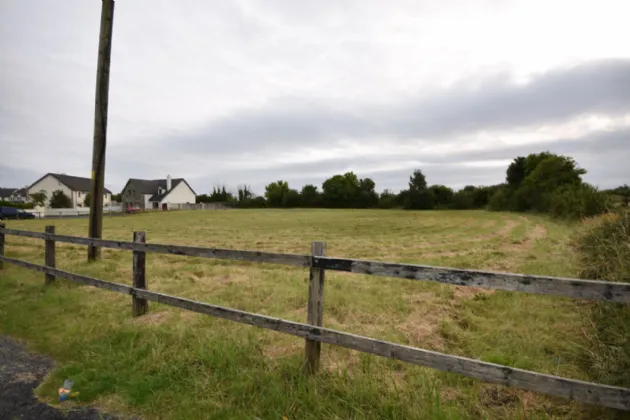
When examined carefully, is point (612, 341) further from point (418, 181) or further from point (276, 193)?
point (276, 193)

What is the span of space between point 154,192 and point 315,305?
87653mm

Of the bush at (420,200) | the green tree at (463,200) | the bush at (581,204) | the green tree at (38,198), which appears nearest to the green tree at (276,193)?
the bush at (420,200)

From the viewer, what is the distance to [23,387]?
3.74m

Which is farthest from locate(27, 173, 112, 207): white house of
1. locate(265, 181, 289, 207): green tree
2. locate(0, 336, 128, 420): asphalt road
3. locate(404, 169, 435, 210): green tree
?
locate(0, 336, 128, 420): asphalt road

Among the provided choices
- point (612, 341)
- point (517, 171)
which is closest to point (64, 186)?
point (612, 341)

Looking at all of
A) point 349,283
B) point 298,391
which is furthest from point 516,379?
point 349,283

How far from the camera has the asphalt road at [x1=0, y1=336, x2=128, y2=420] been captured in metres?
3.25

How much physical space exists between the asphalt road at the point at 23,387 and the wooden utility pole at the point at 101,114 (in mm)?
4894

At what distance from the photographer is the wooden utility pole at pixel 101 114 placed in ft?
29.0

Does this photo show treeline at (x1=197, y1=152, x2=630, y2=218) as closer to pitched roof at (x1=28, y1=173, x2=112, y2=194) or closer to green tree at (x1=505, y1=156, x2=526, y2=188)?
green tree at (x1=505, y1=156, x2=526, y2=188)

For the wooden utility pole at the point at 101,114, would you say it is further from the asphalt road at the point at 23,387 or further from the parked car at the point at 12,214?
the parked car at the point at 12,214

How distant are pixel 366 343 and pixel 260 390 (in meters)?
1.24

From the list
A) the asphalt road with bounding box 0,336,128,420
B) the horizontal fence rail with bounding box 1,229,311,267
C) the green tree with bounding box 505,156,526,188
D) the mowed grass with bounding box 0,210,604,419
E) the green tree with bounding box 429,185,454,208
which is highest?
the green tree with bounding box 505,156,526,188

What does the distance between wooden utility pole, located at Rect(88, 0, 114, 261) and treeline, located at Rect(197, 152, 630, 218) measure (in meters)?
28.1
